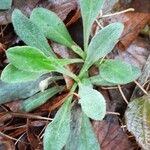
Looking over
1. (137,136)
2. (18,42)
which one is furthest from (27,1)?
(137,136)

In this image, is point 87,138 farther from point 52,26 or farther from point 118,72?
point 52,26

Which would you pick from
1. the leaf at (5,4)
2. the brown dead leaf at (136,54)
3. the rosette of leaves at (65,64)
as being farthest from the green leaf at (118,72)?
the leaf at (5,4)

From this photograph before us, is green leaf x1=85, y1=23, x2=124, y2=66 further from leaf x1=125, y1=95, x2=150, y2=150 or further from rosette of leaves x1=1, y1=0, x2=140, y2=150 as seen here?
leaf x1=125, y1=95, x2=150, y2=150

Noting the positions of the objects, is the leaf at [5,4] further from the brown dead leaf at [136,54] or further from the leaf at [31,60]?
the brown dead leaf at [136,54]

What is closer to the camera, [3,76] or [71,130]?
[3,76]

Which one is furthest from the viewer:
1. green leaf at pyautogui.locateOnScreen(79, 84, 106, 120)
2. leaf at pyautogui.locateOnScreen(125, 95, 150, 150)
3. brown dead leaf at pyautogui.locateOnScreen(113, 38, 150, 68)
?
brown dead leaf at pyautogui.locateOnScreen(113, 38, 150, 68)

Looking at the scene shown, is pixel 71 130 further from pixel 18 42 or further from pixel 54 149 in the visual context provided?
pixel 18 42

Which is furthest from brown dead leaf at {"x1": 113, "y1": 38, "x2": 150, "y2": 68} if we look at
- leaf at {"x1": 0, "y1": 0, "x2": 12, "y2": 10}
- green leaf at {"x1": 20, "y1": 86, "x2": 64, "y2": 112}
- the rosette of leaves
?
leaf at {"x1": 0, "y1": 0, "x2": 12, "y2": 10}
